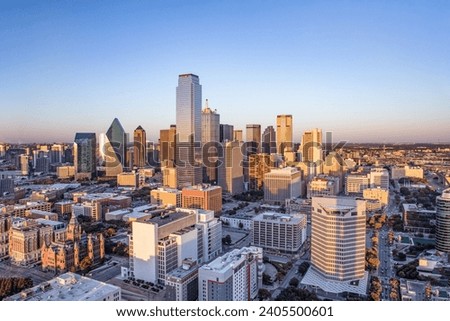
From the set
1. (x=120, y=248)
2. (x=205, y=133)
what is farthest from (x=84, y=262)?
(x=205, y=133)

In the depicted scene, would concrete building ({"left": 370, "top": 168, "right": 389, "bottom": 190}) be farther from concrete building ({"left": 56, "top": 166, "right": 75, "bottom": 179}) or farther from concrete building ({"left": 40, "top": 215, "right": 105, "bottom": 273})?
concrete building ({"left": 56, "top": 166, "right": 75, "bottom": 179})

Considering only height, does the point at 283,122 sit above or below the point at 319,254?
above

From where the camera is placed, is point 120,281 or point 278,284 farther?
point 278,284

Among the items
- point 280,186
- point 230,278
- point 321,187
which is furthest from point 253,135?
point 230,278

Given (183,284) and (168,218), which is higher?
(168,218)

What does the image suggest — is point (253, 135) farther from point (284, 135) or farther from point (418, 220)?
point (418, 220)

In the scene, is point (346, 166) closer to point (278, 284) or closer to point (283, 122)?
point (283, 122)

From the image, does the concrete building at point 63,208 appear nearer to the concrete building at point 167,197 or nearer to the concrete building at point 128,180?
the concrete building at point 167,197
